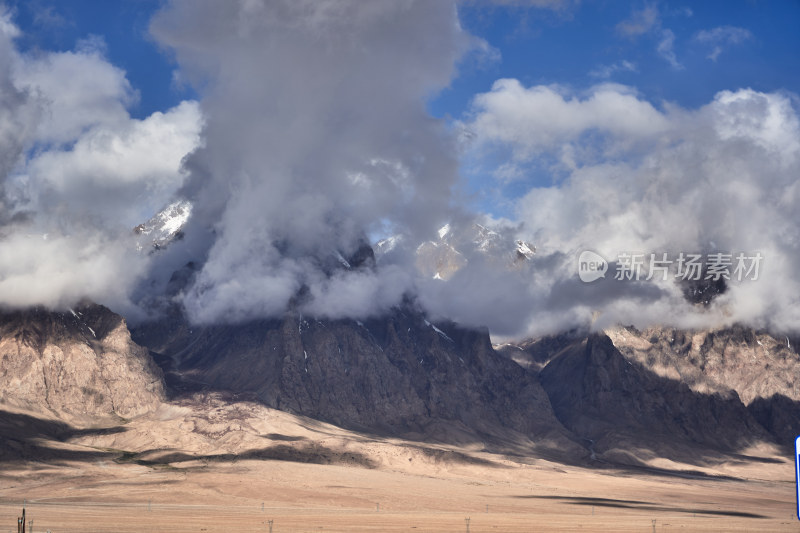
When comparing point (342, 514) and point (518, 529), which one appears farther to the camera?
point (342, 514)

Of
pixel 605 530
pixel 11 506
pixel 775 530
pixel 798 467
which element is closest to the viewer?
pixel 798 467

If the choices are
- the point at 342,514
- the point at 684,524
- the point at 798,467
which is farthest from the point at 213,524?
the point at 798,467

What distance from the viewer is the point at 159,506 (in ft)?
619

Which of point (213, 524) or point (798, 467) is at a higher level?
point (798, 467)

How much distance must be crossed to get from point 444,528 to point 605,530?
2938cm

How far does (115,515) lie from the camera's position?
528ft

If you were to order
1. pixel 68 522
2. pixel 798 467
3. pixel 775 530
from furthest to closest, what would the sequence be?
pixel 775 530 → pixel 68 522 → pixel 798 467

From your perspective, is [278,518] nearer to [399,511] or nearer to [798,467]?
[399,511]

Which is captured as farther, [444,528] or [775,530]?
[775,530]

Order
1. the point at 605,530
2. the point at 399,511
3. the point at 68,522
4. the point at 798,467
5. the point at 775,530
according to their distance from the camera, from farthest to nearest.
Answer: the point at 399,511
the point at 775,530
the point at 605,530
the point at 68,522
the point at 798,467

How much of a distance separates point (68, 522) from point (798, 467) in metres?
125

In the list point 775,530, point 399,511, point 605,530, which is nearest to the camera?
point 605,530

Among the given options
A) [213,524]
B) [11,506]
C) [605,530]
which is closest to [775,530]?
[605,530]

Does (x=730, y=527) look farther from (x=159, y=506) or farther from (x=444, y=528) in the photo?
(x=159, y=506)
